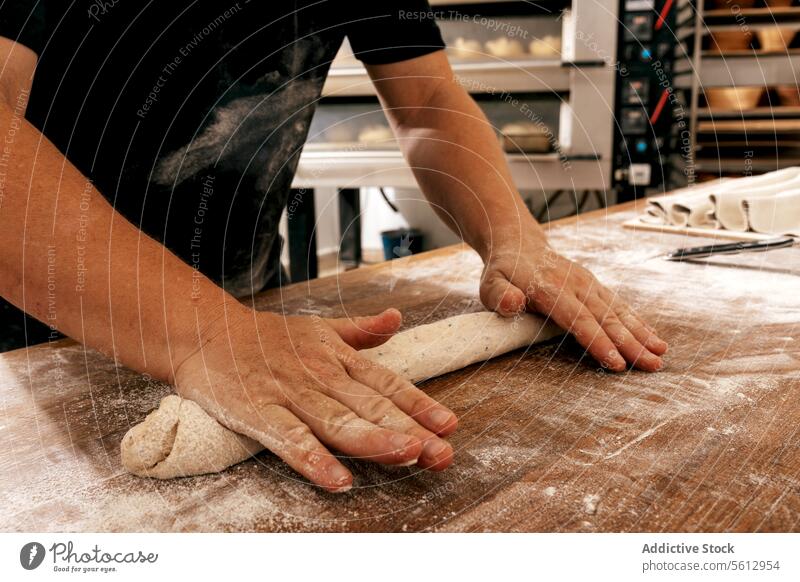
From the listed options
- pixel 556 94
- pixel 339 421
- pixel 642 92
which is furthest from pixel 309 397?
pixel 642 92

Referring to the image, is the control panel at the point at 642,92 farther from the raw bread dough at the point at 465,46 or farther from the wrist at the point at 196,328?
the wrist at the point at 196,328

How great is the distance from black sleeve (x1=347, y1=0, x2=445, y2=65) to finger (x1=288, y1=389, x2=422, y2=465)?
760 mm

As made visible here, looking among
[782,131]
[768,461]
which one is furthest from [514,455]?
[782,131]

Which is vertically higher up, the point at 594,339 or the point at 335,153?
the point at 335,153

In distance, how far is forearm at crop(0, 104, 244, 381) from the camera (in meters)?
0.59

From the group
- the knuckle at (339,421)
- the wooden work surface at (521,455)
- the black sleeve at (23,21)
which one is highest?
the black sleeve at (23,21)

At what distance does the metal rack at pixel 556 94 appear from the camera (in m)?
2.09

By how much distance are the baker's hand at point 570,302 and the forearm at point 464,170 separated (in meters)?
0.06

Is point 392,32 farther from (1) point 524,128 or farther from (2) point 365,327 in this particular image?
(1) point 524,128

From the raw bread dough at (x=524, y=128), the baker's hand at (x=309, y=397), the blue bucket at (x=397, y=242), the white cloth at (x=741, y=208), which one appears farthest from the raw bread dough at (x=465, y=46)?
the baker's hand at (x=309, y=397)

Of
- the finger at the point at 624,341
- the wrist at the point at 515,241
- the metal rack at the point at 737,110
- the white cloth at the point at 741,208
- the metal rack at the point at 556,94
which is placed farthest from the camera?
the metal rack at the point at 737,110

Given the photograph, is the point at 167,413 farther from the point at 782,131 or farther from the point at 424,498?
the point at 782,131
